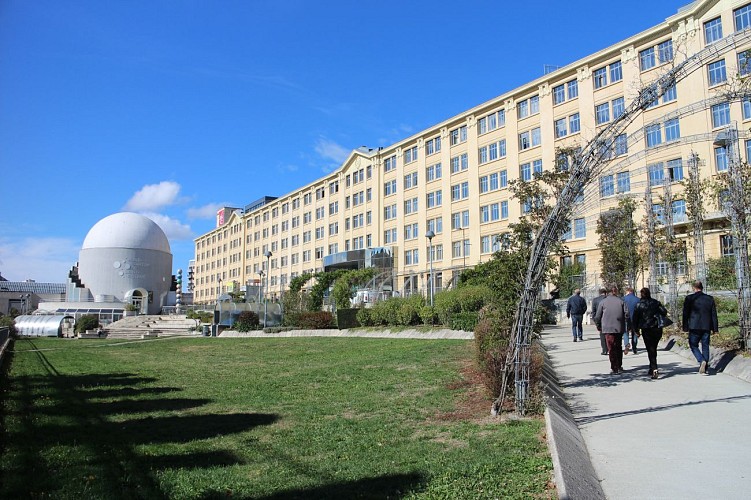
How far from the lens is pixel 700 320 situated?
11031 mm

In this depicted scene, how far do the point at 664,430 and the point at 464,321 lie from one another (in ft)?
52.2

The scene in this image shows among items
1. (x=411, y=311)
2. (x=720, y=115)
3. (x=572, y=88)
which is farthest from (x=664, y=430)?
(x=572, y=88)

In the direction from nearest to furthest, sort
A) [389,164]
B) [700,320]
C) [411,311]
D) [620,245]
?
[700,320]
[620,245]
[411,311]
[389,164]

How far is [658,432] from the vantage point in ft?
22.6

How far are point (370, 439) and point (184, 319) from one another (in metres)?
57.6

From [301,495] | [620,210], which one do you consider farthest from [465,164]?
[301,495]

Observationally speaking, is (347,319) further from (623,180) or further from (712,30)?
(712,30)

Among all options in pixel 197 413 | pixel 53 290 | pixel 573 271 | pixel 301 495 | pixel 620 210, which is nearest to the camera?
pixel 301 495

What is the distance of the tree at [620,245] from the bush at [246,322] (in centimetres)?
2387

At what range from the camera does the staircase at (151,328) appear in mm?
48422

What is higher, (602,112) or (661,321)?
(602,112)

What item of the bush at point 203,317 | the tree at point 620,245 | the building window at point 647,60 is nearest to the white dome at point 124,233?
the bush at point 203,317

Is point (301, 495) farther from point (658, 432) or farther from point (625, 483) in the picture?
point (658, 432)

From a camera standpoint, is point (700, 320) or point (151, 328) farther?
point (151, 328)
